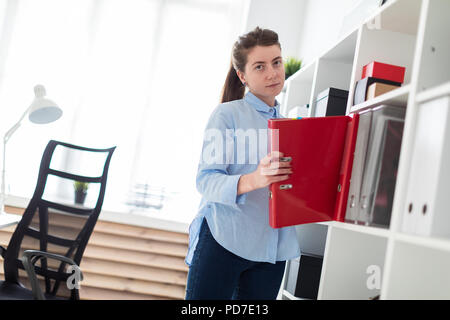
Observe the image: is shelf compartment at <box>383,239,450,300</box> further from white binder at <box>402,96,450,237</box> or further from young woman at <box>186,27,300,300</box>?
young woman at <box>186,27,300,300</box>

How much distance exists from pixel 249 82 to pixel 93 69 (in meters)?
2.53

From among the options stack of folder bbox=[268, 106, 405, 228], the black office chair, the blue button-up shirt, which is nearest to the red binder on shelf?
stack of folder bbox=[268, 106, 405, 228]

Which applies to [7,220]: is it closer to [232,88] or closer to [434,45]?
[232,88]

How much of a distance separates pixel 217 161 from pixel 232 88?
0.41 meters

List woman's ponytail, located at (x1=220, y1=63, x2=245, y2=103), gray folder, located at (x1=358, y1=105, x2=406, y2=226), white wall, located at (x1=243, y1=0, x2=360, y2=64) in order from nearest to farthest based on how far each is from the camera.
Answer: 1. gray folder, located at (x1=358, y1=105, x2=406, y2=226)
2. woman's ponytail, located at (x1=220, y1=63, x2=245, y2=103)
3. white wall, located at (x1=243, y1=0, x2=360, y2=64)

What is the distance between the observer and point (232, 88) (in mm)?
1519

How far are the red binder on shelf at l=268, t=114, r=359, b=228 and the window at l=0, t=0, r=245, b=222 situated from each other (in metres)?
2.35

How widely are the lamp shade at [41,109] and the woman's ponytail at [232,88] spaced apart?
53.9 inches

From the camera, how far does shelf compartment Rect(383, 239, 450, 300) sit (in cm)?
89

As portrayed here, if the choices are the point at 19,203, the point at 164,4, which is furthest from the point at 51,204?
the point at 164,4

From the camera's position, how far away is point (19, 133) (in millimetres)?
3443

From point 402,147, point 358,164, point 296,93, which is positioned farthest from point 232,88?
point 296,93

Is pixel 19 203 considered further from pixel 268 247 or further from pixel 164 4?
pixel 268 247

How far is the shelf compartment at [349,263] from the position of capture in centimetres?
132
